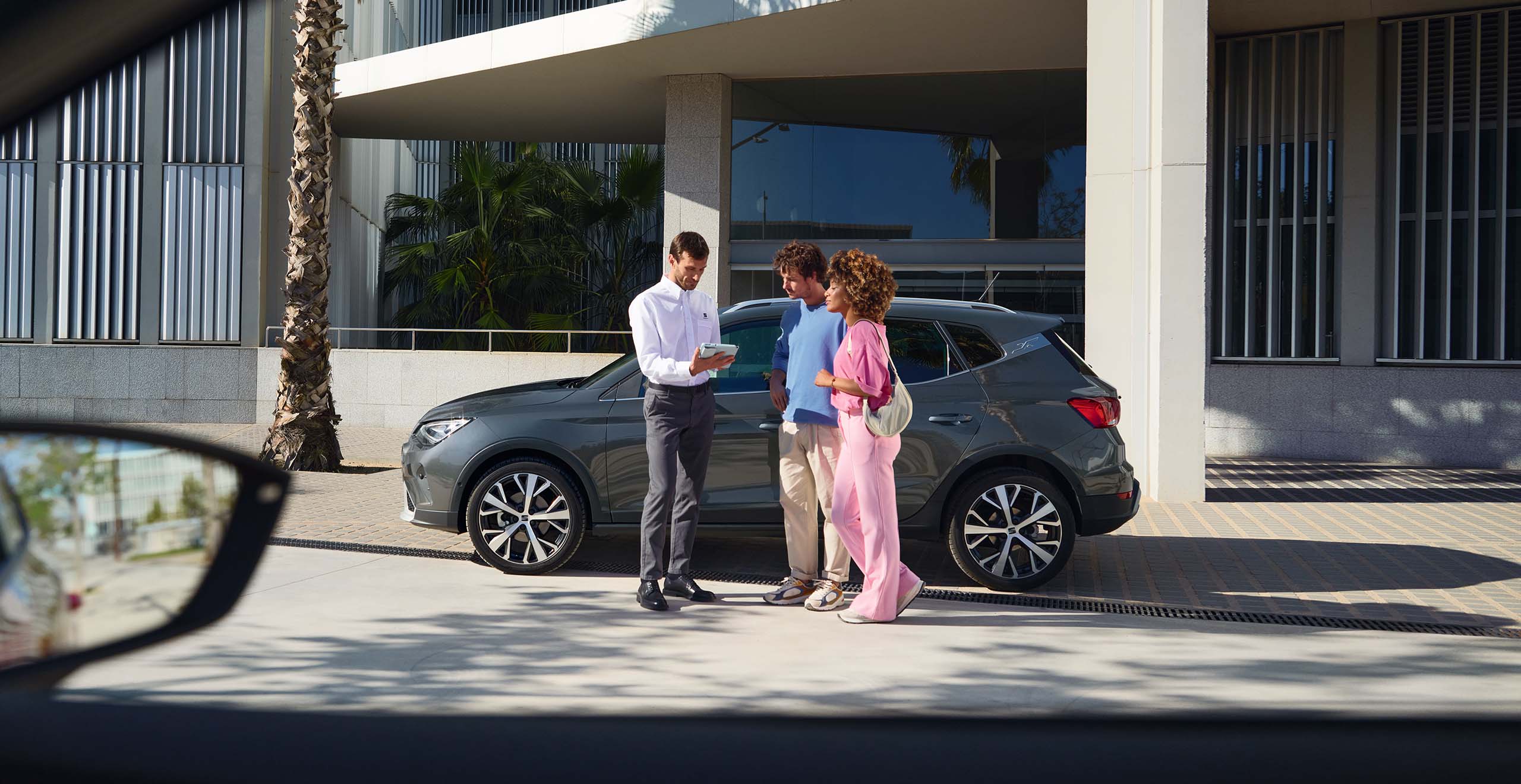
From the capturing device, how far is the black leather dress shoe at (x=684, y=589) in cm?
602

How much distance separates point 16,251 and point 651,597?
17020 mm

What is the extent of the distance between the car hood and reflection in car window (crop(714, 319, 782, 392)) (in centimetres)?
96

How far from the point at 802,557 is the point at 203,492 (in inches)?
200

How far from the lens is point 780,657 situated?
493 centimetres

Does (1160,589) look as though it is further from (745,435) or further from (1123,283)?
(1123,283)

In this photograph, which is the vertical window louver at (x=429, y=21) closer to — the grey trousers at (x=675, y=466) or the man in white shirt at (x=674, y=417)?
the man in white shirt at (x=674, y=417)

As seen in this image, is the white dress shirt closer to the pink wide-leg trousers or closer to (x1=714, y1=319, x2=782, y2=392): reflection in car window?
(x1=714, y1=319, x2=782, y2=392): reflection in car window

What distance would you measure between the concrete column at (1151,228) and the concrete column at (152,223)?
47.7ft

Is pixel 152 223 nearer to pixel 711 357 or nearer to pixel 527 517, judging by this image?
pixel 527 517

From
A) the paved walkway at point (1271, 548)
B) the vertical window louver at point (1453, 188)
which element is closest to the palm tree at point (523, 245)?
the paved walkway at point (1271, 548)

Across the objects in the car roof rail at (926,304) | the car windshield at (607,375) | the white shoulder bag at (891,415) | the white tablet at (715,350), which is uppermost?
the car roof rail at (926,304)

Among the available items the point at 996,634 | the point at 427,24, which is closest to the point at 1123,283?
the point at 996,634

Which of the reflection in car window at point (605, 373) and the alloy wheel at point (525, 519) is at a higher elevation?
the reflection in car window at point (605, 373)

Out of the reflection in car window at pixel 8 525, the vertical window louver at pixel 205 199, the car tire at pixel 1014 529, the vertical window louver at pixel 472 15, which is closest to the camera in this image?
the reflection in car window at pixel 8 525
